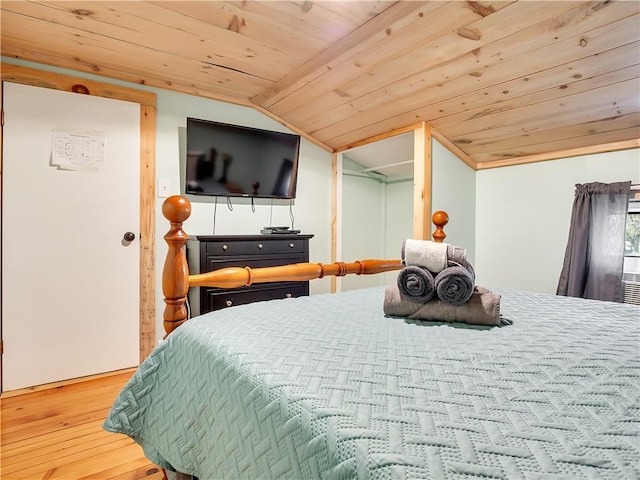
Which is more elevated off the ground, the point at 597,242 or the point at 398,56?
the point at 398,56

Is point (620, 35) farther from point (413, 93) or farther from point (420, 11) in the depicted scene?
point (413, 93)

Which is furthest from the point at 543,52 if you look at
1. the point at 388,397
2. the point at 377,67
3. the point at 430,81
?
the point at 388,397

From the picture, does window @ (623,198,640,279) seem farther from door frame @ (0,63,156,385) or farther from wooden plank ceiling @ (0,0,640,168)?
door frame @ (0,63,156,385)

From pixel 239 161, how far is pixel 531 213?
246 centimetres

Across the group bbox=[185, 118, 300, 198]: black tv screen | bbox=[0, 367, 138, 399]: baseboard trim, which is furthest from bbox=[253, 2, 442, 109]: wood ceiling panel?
bbox=[0, 367, 138, 399]: baseboard trim

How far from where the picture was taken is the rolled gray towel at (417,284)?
108 cm

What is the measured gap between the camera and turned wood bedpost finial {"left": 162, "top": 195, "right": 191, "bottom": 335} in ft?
3.84

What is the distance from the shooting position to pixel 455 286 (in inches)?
41.5

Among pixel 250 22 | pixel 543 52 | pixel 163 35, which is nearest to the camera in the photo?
pixel 543 52

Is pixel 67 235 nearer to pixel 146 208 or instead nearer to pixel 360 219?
pixel 146 208

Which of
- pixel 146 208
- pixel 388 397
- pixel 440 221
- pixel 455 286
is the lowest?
pixel 388 397

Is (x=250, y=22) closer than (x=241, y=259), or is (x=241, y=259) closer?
(x=250, y=22)

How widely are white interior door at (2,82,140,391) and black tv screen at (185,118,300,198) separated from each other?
0.42 meters

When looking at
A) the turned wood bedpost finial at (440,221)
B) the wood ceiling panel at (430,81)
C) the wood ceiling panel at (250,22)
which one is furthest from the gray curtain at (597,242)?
the wood ceiling panel at (250,22)
